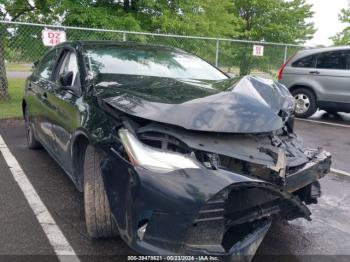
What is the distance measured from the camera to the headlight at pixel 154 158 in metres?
2.21

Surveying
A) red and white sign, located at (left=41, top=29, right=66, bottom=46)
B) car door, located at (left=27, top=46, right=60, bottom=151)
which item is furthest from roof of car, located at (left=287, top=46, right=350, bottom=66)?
car door, located at (left=27, top=46, right=60, bottom=151)

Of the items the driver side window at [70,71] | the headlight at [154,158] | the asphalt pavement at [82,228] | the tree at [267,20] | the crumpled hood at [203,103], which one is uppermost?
the tree at [267,20]

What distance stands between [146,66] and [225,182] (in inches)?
83.5

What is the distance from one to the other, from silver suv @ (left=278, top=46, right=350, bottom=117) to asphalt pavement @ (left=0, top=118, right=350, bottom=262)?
13.8ft

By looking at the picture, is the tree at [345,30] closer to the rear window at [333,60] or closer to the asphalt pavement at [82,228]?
the rear window at [333,60]

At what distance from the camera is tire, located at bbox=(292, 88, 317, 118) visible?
8.89 meters

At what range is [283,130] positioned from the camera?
10.3 ft

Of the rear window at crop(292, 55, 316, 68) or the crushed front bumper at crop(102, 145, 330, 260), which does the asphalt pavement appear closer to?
the crushed front bumper at crop(102, 145, 330, 260)

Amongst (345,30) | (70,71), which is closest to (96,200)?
(70,71)

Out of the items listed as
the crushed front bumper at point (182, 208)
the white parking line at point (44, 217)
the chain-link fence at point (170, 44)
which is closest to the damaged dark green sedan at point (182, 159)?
the crushed front bumper at point (182, 208)

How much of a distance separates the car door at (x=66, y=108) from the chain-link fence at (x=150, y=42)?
3.59 m

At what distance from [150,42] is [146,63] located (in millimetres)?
5951

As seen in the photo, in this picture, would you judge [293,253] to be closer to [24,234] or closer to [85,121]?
[85,121]

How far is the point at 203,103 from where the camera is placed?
105 inches
